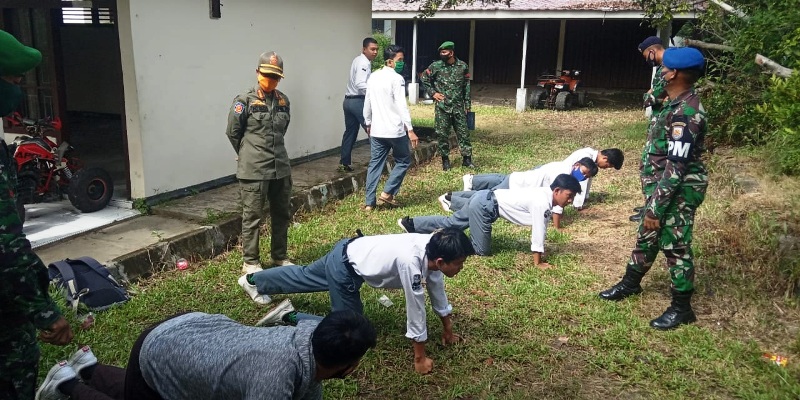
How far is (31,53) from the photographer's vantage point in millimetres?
2475

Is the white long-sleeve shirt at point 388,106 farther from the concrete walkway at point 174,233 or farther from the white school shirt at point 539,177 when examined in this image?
the white school shirt at point 539,177

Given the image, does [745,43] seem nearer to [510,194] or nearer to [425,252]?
[510,194]

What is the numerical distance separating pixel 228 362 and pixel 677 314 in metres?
3.22

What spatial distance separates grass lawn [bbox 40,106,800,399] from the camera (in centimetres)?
367

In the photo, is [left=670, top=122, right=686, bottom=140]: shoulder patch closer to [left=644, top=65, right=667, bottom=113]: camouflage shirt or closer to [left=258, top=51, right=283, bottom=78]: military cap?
[left=644, top=65, right=667, bottom=113]: camouflage shirt

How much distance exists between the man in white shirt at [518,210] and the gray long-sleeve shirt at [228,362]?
3123 mm

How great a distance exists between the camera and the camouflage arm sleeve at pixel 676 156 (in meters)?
4.02

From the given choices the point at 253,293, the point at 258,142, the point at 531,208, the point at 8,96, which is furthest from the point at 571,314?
the point at 8,96

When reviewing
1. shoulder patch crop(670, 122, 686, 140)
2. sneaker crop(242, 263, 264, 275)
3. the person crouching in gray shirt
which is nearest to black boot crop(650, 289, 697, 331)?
shoulder patch crop(670, 122, 686, 140)

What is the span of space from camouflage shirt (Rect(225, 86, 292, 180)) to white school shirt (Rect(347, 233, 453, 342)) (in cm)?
143

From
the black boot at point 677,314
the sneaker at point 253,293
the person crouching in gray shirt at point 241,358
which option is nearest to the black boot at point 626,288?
the black boot at point 677,314

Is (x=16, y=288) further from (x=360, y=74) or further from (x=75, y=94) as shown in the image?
(x=75, y=94)

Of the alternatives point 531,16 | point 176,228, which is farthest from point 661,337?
point 531,16

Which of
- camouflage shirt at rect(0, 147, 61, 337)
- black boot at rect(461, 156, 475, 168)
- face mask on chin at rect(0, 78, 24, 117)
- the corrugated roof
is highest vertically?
the corrugated roof
